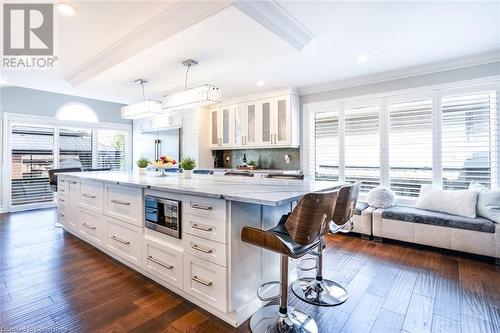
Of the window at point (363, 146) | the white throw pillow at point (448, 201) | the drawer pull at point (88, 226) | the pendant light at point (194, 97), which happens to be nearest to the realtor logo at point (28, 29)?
the pendant light at point (194, 97)

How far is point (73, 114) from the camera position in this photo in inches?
241

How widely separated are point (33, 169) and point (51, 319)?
503 centimetres

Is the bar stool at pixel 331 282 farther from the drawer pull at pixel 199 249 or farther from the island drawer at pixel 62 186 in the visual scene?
the island drawer at pixel 62 186

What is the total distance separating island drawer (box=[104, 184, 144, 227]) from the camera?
246 cm

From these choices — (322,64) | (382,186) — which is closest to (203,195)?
(322,64)

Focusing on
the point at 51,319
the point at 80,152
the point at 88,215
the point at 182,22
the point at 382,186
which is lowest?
the point at 51,319

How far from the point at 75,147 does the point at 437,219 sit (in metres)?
7.24

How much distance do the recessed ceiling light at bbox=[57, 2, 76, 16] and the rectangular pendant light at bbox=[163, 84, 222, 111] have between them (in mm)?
1223

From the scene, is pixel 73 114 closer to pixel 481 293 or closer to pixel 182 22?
pixel 182 22

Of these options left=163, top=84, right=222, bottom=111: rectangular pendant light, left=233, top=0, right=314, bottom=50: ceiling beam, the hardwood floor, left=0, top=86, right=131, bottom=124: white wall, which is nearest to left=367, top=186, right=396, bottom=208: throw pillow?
the hardwood floor

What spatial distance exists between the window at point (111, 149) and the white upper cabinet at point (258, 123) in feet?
9.69

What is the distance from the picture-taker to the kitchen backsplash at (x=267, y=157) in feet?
16.5

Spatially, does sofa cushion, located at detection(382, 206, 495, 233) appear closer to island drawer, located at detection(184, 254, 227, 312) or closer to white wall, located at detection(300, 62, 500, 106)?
white wall, located at detection(300, 62, 500, 106)

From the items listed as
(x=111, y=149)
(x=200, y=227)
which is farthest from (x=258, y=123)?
(x=111, y=149)
